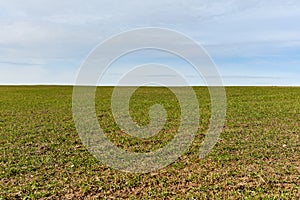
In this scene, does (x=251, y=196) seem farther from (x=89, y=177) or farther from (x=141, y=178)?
(x=89, y=177)

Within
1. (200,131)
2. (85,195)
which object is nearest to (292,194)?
(85,195)

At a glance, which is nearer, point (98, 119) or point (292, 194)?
point (292, 194)

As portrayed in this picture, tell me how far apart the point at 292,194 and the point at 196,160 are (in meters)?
3.71

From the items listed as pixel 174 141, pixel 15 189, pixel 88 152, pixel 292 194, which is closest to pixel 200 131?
pixel 174 141

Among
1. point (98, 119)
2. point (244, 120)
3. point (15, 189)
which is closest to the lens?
point (15, 189)

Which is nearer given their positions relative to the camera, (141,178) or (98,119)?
(141,178)

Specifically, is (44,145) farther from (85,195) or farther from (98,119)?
(98,119)

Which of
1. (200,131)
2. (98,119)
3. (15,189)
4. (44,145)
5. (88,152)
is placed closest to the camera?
(15,189)

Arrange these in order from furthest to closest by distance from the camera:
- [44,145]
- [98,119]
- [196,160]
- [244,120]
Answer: [98,119], [244,120], [44,145], [196,160]

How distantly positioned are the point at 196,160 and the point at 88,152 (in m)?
4.12

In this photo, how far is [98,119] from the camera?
22.4 metres

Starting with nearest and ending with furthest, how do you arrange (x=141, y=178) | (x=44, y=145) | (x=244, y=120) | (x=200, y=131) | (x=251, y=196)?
(x=251, y=196) < (x=141, y=178) < (x=44, y=145) < (x=200, y=131) < (x=244, y=120)

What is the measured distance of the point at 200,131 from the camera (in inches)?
677

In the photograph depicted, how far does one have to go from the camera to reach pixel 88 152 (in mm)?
13219
